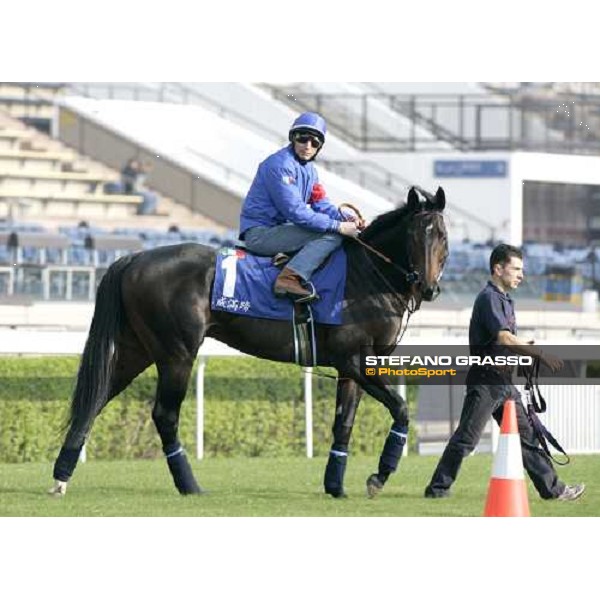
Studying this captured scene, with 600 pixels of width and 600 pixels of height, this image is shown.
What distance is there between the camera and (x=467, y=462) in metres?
→ 12.1

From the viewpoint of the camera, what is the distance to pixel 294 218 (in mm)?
9164

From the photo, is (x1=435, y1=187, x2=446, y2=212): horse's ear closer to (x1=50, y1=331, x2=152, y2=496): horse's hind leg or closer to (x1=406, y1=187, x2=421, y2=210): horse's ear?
(x1=406, y1=187, x2=421, y2=210): horse's ear

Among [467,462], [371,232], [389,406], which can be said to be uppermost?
[371,232]

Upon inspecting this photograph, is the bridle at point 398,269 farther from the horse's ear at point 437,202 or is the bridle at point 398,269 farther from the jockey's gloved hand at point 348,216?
the jockey's gloved hand at point 348,216

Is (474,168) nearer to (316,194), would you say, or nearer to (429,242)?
(316,194)

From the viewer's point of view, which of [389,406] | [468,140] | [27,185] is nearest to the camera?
[389,406]

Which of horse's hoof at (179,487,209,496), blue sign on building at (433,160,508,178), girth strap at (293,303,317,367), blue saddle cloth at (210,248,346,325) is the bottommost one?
horse's hoof at (179,487,209,496)

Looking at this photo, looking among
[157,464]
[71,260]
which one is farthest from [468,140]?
[157,464]

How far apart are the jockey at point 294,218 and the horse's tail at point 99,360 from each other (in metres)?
0.80

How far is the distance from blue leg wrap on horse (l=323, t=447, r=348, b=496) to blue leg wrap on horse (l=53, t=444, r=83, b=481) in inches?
53.5

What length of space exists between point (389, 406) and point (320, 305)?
2.23 feet

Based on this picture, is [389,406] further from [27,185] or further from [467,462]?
[27,185]

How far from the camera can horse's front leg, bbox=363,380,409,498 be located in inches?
357

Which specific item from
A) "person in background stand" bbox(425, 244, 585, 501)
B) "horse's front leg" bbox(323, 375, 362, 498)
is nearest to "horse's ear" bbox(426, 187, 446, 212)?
"person in background stand" bbox(425, 244, 585, 501)
